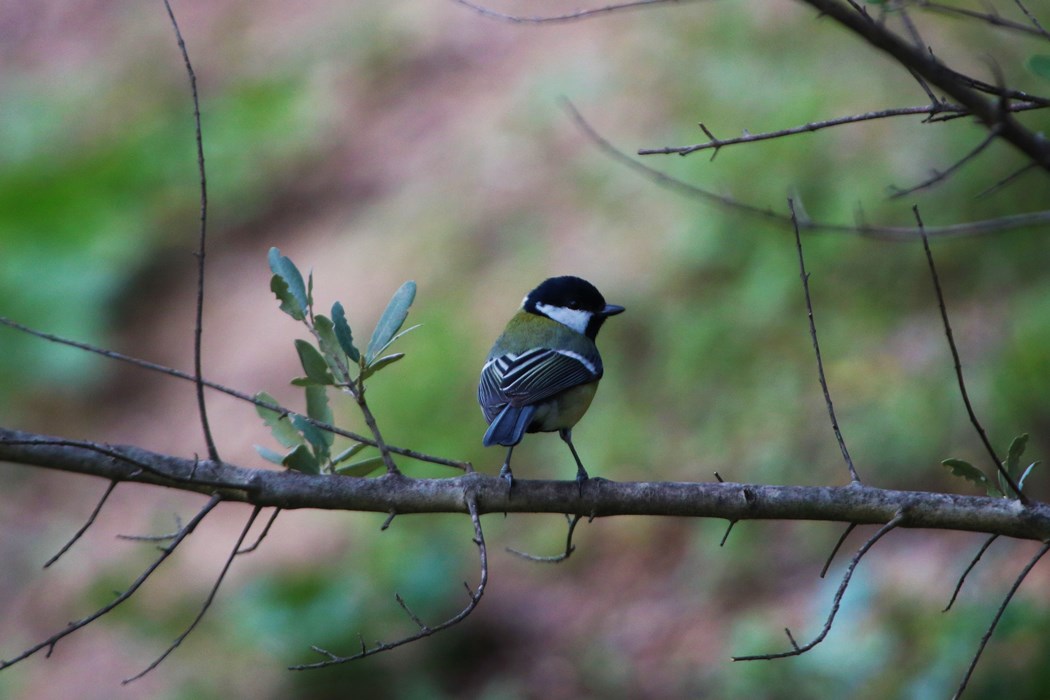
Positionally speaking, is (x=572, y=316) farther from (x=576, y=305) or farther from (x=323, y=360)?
(x=323, y=360)

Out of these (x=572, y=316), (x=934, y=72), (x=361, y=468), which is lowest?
(x=572, y=316)

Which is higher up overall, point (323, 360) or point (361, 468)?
point (323, 360)

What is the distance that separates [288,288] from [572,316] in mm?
1779

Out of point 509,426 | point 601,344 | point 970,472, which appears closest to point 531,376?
point 509,426

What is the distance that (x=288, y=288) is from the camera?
8.03ft

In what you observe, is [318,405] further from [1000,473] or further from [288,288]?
[1000,473]

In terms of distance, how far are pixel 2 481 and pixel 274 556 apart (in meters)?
3.83

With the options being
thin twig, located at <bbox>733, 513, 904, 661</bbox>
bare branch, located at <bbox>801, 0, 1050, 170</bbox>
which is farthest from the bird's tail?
bare branch, located at <bbox>801, 0, 1050, 170</bbox>

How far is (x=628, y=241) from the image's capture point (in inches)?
265

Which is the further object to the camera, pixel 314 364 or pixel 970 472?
pixel 314 364

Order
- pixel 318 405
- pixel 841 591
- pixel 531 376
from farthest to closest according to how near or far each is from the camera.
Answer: pixel 531 376
pixel 318 405
pixel 841 591

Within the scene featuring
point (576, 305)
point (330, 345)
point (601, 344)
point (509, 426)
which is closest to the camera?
point (330, 345)

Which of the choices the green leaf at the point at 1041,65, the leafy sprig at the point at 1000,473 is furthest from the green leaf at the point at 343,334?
the green leaf at the point at 1041,65

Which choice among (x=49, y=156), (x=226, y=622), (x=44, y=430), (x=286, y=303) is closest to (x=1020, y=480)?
(x=286, y=303)
